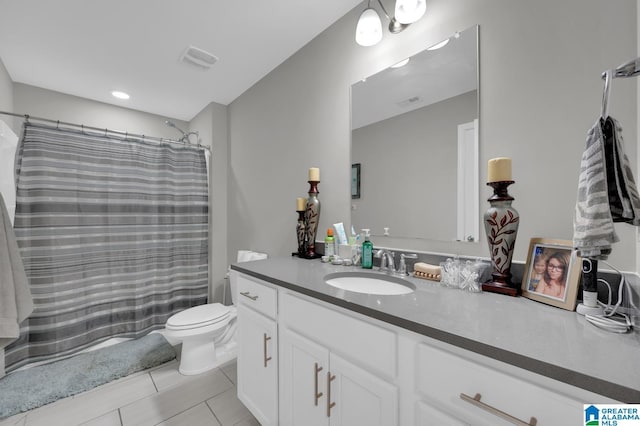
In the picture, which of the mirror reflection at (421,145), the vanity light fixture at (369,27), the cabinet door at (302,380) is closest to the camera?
the cabinet door at (302,380)

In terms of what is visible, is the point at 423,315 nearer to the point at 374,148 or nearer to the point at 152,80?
the point at 374,148

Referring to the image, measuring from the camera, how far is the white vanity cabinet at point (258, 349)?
3.93ft

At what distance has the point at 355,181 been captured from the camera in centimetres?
157

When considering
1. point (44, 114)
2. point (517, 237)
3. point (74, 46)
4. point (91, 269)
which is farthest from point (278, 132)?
point (44, 114)

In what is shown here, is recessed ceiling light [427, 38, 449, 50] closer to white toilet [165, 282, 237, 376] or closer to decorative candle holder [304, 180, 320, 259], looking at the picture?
decorative candle holder [304, 180, 320, 259]

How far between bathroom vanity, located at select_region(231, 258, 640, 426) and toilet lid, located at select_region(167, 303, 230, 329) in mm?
783

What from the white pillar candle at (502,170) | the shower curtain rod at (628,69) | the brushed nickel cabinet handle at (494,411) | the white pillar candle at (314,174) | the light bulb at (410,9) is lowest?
the brushed nickel cabinet handle at (494,411)

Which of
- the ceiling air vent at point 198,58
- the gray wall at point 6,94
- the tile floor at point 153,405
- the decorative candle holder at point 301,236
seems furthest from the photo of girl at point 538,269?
the gray wall at point 6,94

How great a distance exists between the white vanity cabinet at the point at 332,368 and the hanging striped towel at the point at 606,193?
554mm

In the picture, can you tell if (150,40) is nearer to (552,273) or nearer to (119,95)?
(119,95)

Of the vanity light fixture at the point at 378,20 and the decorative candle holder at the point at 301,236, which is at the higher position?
the vanity light fixture at the point at 378,20

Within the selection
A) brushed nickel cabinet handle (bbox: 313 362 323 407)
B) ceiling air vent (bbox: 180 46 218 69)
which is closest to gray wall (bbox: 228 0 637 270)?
brushed nickel cabinet handle (bbox: 313 362 323 407)

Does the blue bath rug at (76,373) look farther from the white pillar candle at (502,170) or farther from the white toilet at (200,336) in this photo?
the white pillar candle at (502,170)

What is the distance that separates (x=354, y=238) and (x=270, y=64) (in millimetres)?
1663
